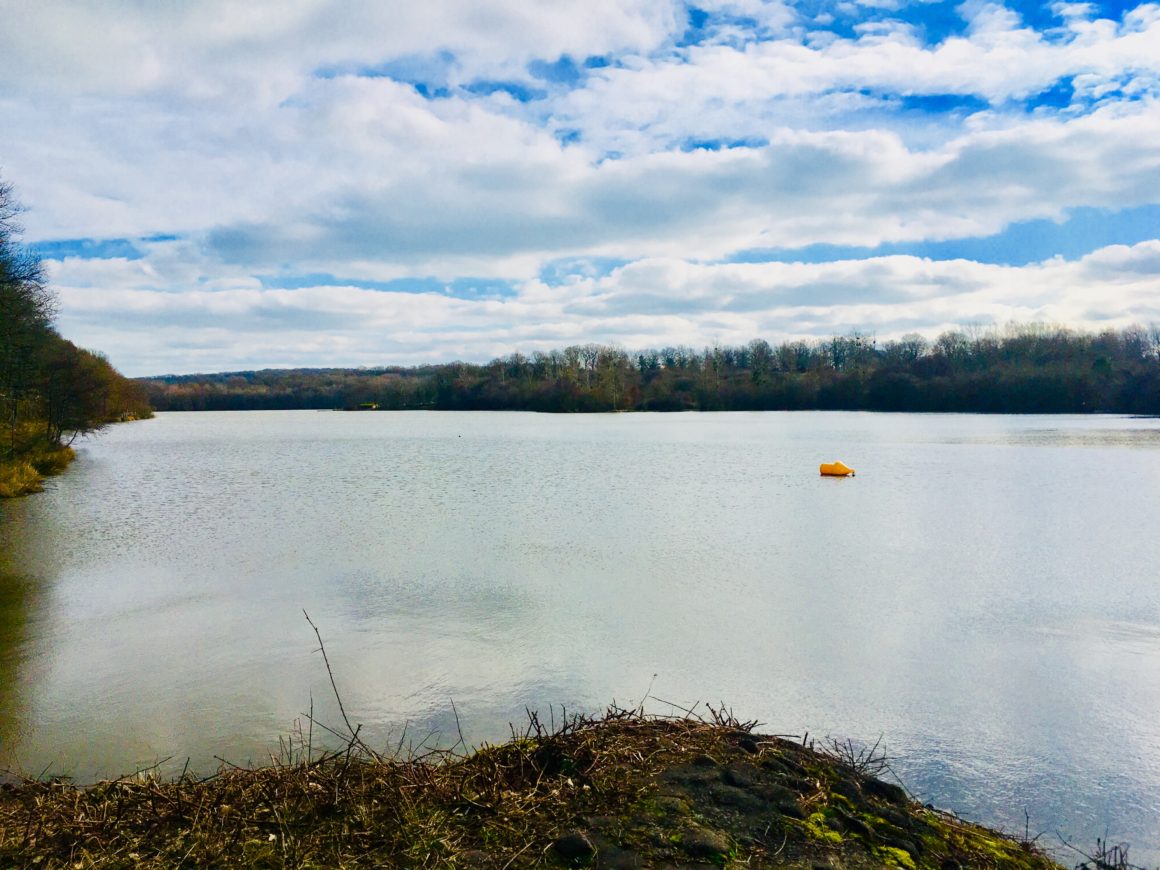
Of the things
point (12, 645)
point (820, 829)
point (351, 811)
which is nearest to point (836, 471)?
point (12, 645)

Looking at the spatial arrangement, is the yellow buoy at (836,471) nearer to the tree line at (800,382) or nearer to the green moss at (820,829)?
the green moss at (820,829)

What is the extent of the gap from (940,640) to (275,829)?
5.91m

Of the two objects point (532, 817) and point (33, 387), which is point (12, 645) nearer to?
point (532, 817)

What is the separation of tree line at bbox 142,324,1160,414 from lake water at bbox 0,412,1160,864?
2197 inches

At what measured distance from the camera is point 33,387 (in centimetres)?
2283

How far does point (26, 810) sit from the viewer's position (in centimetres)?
318

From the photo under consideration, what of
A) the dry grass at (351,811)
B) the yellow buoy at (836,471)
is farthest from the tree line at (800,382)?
the dry grass at (351,811)

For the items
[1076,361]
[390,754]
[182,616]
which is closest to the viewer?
[390,754]

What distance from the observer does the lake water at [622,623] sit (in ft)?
15.8

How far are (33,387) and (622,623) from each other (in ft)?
72.6

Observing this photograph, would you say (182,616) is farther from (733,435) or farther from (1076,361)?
(1076,361)

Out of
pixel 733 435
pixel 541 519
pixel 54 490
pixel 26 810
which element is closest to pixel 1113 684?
pixel 26 810

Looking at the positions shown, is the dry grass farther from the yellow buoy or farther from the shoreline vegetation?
the yellow buoy

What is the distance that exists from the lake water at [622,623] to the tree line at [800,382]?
55809 mm
